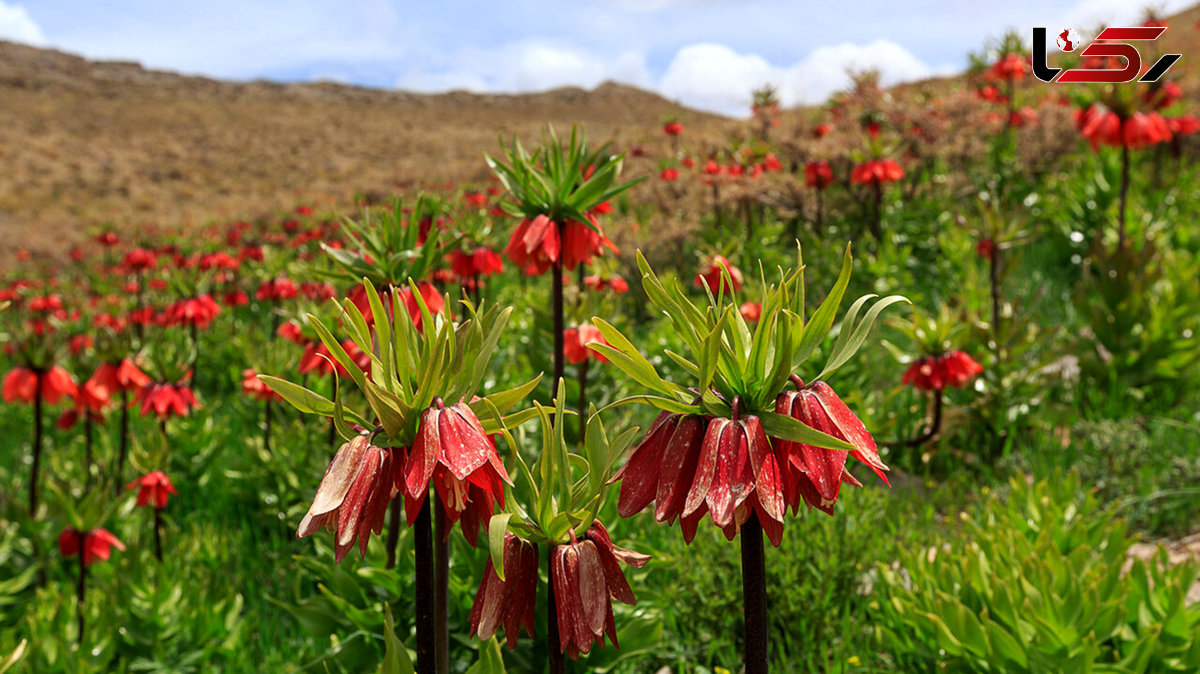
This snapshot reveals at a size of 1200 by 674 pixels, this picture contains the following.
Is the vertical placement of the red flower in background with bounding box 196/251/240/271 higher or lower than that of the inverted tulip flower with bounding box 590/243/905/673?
lower

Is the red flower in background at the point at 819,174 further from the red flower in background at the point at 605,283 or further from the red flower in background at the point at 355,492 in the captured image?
the red flower in background at the point at 355,492

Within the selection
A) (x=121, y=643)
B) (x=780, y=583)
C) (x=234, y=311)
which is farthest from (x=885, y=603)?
(x=234, y=311)

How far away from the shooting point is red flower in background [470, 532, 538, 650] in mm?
1083

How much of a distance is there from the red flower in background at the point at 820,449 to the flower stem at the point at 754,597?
8 cm

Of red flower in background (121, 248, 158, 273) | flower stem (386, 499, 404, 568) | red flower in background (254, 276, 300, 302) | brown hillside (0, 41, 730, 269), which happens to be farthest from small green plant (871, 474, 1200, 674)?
brown hillside (0, 41, 730, 269)

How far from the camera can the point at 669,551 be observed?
9.96ft

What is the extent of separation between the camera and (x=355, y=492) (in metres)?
1.05

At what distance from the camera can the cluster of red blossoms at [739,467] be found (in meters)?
1.01

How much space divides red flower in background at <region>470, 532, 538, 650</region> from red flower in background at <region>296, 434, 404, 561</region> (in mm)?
176

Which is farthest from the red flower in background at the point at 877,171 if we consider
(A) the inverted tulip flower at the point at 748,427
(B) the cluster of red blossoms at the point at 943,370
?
(A) the inverted tulip flower at the point at 748,427

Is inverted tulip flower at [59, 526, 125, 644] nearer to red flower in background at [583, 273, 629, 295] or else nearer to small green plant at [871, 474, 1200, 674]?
red flower in background at [583, 273, 629, 295]

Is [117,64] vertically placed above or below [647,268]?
above

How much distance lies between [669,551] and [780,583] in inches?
18.8

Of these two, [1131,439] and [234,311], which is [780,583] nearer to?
[1131,439]
